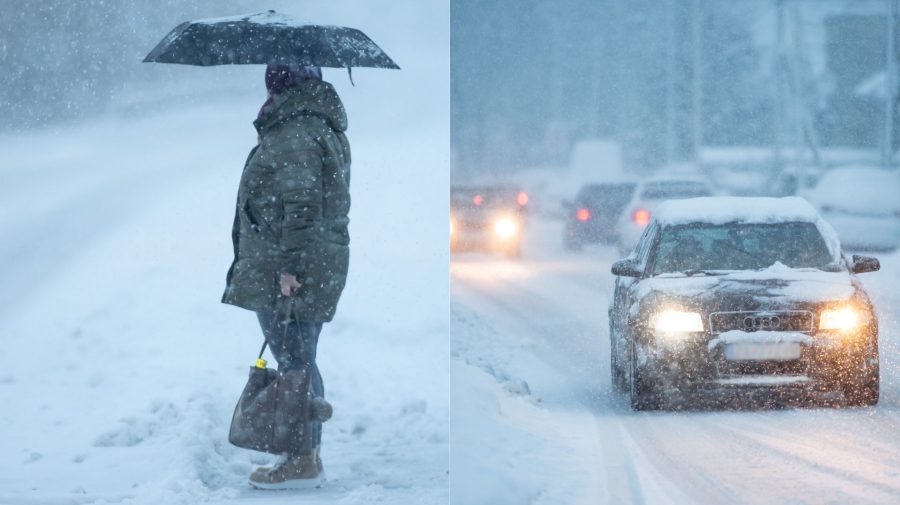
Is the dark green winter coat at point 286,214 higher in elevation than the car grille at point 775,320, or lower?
higher

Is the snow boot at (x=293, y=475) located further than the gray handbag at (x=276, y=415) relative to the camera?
Yes

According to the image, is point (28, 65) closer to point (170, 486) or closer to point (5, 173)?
point (5, 173)

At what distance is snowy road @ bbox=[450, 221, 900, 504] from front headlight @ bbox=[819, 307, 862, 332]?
12 cm

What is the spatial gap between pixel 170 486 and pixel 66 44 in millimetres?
4112

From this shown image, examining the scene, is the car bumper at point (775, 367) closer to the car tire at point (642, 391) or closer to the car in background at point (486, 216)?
the car tire at point (642, 391)

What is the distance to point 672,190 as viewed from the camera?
5988 millimetres

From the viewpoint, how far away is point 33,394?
26.7ft

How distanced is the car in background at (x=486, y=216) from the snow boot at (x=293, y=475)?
3.48 ft

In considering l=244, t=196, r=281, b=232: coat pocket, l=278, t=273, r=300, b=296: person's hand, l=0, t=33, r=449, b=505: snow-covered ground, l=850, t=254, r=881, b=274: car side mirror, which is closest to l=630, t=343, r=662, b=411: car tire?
l=850, t=254, r=881, b=274: car side mirror

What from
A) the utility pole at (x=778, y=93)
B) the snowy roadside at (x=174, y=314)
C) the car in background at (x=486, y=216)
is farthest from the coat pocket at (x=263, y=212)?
the utility pole at (x=778, y=93)

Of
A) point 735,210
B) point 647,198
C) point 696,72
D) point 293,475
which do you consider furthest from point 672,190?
point 293,475

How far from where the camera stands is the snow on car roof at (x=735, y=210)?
19.2ft

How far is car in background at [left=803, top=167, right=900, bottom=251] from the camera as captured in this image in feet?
18.9

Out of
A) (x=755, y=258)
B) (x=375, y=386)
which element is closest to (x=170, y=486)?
(x=375, y=386)
